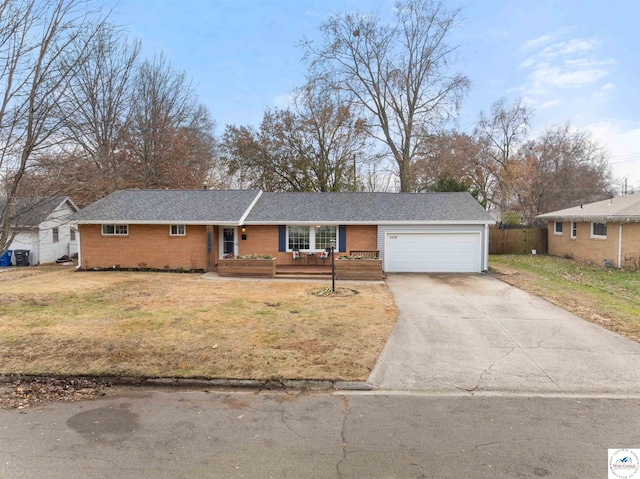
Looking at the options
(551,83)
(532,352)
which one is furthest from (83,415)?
(551,83)

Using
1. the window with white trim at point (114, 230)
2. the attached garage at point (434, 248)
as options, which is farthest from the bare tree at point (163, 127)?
the attached garage at point (434, 248)

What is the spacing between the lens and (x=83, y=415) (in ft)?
14.8

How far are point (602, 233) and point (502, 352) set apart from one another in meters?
16.0

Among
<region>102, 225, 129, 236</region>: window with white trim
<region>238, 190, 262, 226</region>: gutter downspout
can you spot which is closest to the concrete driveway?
<region>238, 190, 262, 226</region>: gutter downspout

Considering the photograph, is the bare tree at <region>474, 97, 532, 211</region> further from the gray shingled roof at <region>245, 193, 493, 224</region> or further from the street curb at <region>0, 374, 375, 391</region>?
the street curb at <region>0, 374, 375, 391</region>

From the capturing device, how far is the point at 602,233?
18.5 metres

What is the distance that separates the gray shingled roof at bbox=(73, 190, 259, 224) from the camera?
1686 cm

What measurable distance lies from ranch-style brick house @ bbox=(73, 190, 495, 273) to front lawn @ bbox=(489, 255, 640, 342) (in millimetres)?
2434

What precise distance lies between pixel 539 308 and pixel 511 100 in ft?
103

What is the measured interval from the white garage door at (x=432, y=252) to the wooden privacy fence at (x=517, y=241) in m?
8.16

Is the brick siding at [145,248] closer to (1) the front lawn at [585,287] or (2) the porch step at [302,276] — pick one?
(2) the porch step at [302,276]

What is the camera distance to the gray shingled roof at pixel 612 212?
53.5ft

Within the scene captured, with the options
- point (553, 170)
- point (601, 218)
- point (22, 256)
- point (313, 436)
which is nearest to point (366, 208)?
point (601, 218)

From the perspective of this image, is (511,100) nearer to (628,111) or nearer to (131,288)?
(628,111)
